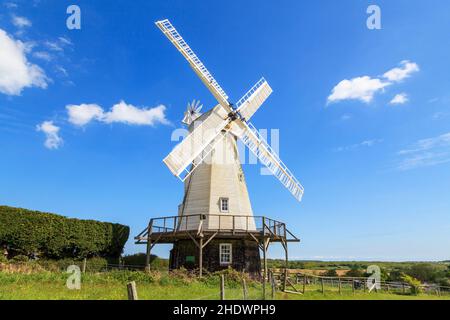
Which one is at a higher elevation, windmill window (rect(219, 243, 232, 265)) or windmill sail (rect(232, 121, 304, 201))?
windmill sail (rect(232, 121, 304, 201))

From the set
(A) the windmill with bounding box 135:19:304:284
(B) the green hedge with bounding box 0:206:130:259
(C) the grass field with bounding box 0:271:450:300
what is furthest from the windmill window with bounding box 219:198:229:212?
(B) the green hedge with bounding box 0:206:130:259

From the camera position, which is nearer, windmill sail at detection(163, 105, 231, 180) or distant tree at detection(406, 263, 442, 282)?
windmill sail at detection(163, 105, 231, 180)

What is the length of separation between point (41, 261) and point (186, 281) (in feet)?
29.5

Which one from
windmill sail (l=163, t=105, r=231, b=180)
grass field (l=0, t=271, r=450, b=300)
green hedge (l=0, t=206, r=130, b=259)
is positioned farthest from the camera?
windmill sail (l=163, t=105, r=231, b=180)

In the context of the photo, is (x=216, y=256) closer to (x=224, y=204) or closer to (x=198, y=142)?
(x=224, y=204)

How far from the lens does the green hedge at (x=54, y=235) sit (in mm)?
18203

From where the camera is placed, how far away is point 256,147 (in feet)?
73.6

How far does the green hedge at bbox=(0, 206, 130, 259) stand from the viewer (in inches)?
717

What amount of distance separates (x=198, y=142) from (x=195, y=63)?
5.50 meters

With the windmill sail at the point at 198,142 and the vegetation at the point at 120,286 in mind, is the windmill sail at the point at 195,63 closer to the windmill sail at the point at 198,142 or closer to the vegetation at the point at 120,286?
the windmill sail at the point at 198,142

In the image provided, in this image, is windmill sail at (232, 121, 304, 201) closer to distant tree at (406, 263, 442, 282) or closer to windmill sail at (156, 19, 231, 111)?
windmill sail at (156, 19, 231, 111)

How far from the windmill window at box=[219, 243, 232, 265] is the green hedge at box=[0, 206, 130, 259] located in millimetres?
8019
